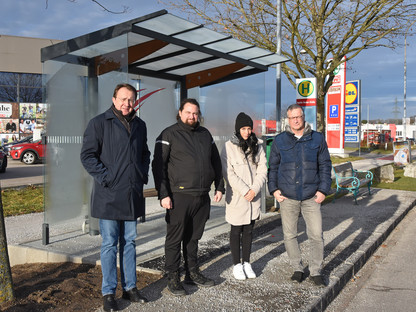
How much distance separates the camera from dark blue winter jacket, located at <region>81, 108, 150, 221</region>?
343 cm

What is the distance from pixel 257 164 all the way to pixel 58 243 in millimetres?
3158

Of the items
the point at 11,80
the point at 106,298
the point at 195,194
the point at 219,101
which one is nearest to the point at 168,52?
the point at 219,101

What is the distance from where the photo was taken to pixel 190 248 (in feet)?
13.5

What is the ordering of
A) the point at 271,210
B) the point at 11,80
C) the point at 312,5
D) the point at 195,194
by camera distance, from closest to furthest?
the point at 195,194 → the point at 271,210 → the point at 312,5 → the point at 11,80

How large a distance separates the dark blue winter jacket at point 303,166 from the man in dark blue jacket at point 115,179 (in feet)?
5.17

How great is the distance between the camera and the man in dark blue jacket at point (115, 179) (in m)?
3.44

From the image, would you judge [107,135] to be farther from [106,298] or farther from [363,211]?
[363,211]

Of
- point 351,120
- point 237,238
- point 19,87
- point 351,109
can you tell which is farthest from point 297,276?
point 19,87

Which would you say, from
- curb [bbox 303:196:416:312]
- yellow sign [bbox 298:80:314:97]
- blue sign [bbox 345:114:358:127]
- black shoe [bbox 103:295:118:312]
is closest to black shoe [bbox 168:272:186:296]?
black shoe [bbox 103:295:118:312]

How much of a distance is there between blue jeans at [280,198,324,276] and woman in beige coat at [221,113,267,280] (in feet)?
1.12

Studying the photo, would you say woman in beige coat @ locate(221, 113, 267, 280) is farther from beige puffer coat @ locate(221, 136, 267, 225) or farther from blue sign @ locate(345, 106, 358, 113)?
blue sign @ locate(345, 106, 358, 113)

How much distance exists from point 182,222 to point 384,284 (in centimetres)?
276

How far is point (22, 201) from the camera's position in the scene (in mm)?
9789

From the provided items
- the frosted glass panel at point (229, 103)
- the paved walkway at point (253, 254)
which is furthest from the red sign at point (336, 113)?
the frosted glass panel at point (229, 103)
